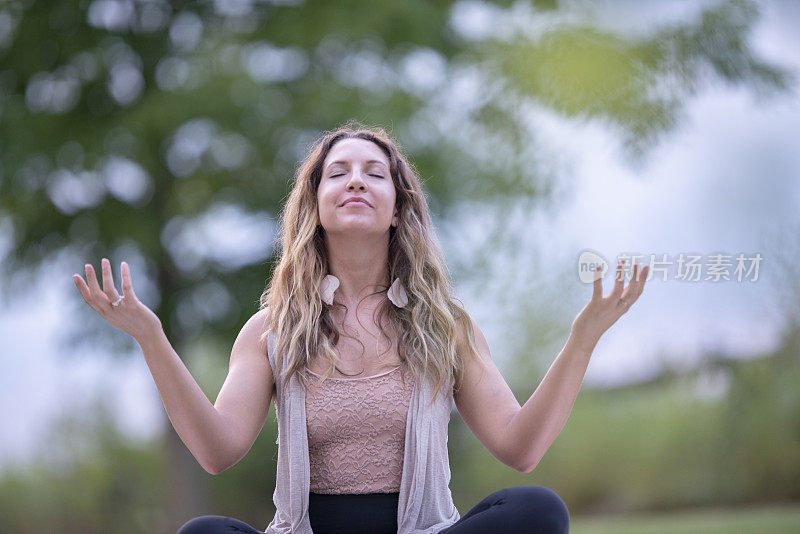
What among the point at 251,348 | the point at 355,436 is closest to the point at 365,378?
the point at 355,436

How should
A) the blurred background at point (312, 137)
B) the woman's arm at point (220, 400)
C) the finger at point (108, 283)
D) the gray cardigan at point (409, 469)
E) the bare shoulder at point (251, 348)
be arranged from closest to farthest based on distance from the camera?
the finger at point (108, 283), the woman's arm at point (220, 400), the gray cardigan at point (409, 469), the bare shoulder at point (251, 348), the blurred background at point (312, 137)

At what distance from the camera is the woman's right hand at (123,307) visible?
1.54 m

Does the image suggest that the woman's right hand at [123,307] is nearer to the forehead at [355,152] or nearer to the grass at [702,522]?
the forehead at [355,152]

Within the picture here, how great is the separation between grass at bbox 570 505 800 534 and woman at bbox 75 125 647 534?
4.28 m

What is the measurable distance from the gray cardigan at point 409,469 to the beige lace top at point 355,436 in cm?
3

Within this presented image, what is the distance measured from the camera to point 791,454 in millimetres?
6238

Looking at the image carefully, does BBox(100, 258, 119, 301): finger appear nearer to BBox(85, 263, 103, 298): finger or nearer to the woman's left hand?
BBox(85, 263, 103, 298): finger

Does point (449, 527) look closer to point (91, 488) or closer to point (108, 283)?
point (108, 283)

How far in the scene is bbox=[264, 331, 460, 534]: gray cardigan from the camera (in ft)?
5.92

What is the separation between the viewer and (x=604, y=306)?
1.59 metres

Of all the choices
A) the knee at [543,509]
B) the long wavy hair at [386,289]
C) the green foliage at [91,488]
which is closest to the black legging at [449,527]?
the knee at [543,509]

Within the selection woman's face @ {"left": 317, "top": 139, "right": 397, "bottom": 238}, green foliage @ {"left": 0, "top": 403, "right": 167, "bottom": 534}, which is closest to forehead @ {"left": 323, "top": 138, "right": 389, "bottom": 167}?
woman's face @ {"left": 317, "top": 139, "right": 397, "bottom": 238}

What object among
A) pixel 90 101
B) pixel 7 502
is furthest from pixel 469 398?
pixel 7 502

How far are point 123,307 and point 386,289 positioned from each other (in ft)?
2.27
